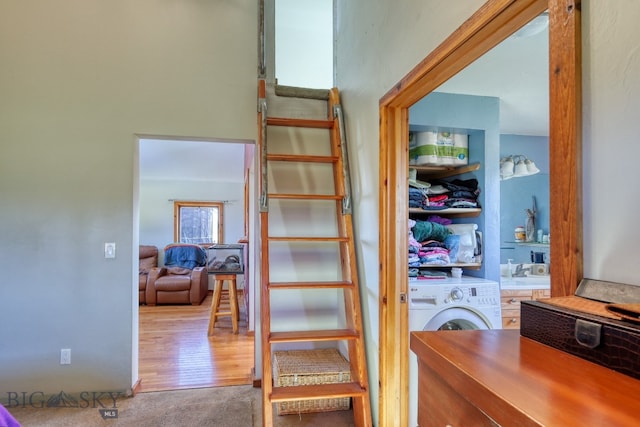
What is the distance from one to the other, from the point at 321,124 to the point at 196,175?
5039 mm

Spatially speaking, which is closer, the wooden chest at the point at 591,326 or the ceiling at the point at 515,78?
the wooden chest at the point at 591,326

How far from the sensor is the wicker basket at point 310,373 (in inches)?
79.6

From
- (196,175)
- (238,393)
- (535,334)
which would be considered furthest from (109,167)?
(196,175)

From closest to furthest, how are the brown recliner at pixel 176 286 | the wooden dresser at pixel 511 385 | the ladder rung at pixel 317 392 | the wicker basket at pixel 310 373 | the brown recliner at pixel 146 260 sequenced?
the wooden dresser at pixel 511 385 → the ladder rung at pixel 317 392 → the wicker basket at pixel 310 373 → the brown recliner at pixel 176 286 → the brown recliner at pixel 146 260

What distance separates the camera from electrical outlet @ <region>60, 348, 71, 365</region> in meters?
2.40

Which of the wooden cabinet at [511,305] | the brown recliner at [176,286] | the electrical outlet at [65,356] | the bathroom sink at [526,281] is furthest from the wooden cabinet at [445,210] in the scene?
the brown recliner at [176,286]

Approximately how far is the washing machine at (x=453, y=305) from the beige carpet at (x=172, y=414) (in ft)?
2.67

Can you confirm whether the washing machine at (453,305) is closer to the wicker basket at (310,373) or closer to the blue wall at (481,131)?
the blue wall at (481,131)

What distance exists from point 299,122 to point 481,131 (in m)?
1.39

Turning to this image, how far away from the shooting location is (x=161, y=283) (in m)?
5.76

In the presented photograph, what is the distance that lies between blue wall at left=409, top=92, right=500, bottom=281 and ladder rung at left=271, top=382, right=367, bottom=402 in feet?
4.37

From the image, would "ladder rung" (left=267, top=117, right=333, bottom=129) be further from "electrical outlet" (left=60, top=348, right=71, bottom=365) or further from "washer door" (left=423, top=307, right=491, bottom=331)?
"electrical outlet" (left=60, top=348, right=71, bottom=365)

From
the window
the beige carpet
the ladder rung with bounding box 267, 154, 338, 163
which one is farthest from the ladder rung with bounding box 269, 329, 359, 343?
the window

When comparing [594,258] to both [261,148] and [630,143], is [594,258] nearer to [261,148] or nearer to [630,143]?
[630,143]
